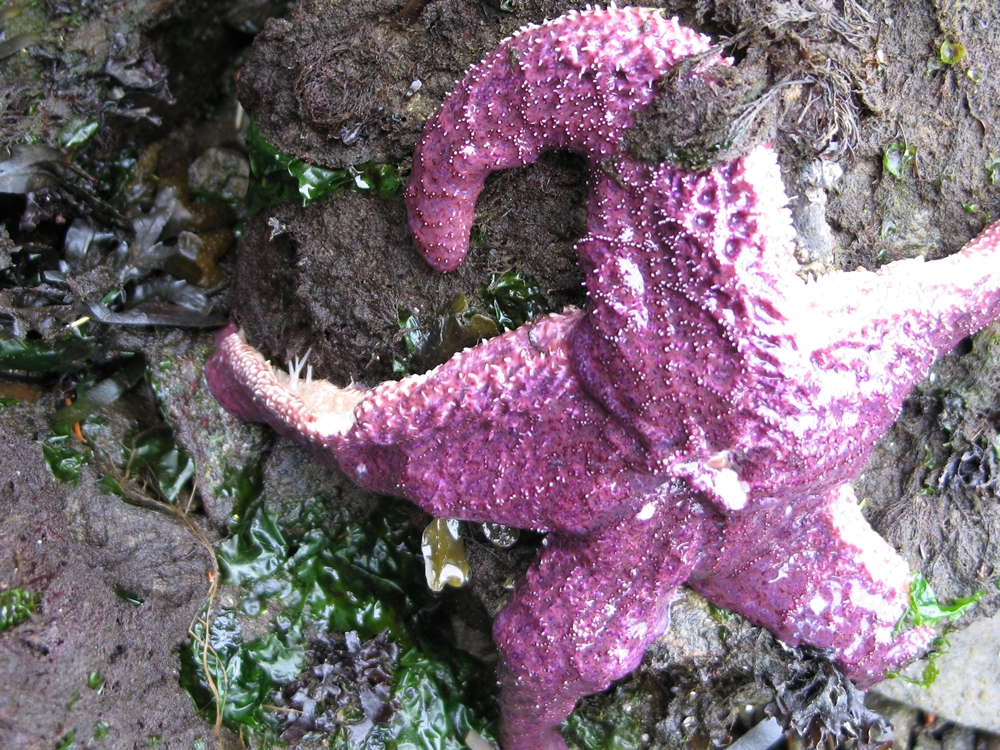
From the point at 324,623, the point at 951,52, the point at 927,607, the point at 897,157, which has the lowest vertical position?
the point at 324,623

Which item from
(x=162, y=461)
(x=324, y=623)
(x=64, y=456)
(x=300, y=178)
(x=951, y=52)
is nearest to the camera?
(x=951, y=52)

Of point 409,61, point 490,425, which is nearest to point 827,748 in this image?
point 490,425

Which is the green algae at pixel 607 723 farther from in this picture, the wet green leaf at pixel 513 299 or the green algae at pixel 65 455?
the green algae at pixel 65 455

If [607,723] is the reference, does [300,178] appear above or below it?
above

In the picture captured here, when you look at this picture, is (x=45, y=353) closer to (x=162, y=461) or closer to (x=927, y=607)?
(x=162, y=461)

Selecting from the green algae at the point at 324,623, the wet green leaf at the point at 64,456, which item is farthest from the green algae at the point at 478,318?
the wet green leaf at the point at 64,456

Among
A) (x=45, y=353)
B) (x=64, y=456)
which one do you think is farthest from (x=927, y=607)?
(x=45, y=353)

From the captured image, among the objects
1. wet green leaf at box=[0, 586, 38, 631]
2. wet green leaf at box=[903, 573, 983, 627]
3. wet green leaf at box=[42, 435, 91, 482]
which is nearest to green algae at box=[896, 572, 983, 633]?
wet green leaf at box=[903, 573, 983, 627]

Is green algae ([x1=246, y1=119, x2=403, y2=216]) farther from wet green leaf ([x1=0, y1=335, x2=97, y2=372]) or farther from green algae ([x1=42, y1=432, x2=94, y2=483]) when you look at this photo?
green algae ([x1=42, y1=432, x2=94, y2=483])
